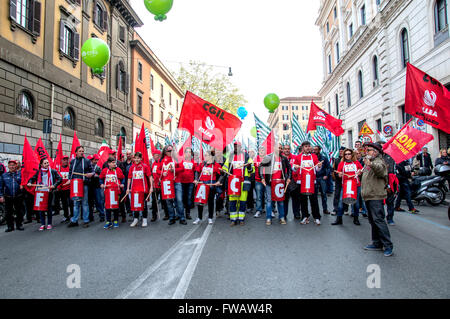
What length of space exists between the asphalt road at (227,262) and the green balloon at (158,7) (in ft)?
18.8

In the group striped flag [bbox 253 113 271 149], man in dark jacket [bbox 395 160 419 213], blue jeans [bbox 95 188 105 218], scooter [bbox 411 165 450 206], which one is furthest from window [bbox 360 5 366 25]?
blue jeans [bbox 95 188 105 218]

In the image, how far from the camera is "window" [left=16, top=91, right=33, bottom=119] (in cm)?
1348

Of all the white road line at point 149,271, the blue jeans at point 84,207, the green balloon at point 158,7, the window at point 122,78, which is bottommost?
the white road line at point 149,271

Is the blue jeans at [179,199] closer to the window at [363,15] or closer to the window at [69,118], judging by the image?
the window at [69,118]

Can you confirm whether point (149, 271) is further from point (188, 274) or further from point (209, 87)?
point (209, 87)

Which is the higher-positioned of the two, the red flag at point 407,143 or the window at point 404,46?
the window at point 404,46

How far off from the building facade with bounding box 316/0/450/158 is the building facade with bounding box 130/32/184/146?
649 inches

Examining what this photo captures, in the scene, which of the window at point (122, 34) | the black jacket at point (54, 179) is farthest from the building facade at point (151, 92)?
the black jacket at point (54, 179)

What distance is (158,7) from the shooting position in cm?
827

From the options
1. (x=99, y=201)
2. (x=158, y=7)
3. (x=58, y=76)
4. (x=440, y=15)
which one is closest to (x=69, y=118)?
(x=58, y=76)

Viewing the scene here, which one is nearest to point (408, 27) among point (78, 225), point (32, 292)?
point (78, 225)

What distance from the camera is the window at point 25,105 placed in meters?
13.5

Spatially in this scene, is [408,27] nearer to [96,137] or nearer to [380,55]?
[380,55]

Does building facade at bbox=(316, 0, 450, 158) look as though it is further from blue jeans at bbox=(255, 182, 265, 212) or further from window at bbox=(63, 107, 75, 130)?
window at bbox=(63, 107, 75, 130)
